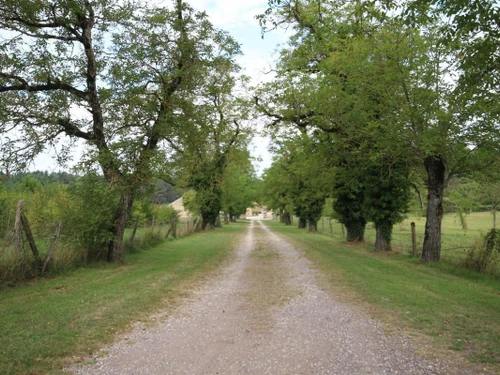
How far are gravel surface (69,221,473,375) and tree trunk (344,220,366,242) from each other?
52.9ft

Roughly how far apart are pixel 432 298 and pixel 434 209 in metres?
7.33

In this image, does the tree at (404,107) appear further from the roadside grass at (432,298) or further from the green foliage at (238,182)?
the green foliage at (238,182)

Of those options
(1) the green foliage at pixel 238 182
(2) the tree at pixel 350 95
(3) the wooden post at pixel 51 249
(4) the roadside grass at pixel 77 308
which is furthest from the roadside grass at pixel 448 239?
(3) the wooden post at pixel 51 249

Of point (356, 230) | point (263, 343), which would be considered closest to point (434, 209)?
point (356, 230)

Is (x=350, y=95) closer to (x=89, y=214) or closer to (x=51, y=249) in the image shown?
(x=89, y=214)

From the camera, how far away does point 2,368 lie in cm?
436

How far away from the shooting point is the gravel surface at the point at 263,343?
4535 millimetres

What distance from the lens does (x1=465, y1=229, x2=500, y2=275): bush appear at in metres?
12.3

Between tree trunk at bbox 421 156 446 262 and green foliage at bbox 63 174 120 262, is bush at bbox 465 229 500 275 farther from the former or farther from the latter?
green foliage at bbox 63 174 120 262

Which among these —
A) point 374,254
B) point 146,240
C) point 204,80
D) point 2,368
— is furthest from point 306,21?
point 2,368

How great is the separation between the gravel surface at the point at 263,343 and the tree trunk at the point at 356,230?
634 inches

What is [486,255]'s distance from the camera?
1272 cm

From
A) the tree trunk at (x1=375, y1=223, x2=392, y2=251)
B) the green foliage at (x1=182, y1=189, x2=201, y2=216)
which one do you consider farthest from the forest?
the green foliage at (x1=182, y1=189, x2=201, y2=216)

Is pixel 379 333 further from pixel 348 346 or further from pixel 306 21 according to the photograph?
pixel 306 21
